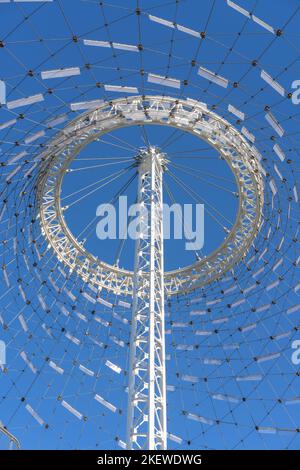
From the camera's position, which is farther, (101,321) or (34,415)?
(101,321)

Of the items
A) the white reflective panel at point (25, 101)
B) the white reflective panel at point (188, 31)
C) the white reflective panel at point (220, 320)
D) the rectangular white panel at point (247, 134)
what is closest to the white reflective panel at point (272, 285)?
the white reflective panel at point (220, 320)

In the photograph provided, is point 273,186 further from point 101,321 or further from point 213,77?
point 101,321

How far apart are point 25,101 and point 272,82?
12957 mm

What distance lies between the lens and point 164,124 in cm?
3369

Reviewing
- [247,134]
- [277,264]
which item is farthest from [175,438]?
[247,134]

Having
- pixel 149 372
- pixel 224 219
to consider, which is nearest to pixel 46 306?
pixel 224 219

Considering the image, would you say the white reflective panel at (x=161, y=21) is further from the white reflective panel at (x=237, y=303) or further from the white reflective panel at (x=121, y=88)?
the white reflective panel at (x=237, y=303)

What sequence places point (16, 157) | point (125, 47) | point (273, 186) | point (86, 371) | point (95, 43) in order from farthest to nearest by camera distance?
point (86, 371) → point (273, 186) → point (16, 157) → point (125, 47) → point (95, 43)

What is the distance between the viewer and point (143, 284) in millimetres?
29812

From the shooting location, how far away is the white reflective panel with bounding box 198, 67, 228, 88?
29.4 meters

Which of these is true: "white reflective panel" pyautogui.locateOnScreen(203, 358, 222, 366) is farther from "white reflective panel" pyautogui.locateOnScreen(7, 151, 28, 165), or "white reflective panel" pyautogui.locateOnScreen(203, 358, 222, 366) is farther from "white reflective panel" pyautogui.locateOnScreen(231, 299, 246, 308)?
"white reflective panel" pyautogui.locateOnScreen(7, 151, 28, 165)

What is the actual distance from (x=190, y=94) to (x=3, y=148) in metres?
11.7
